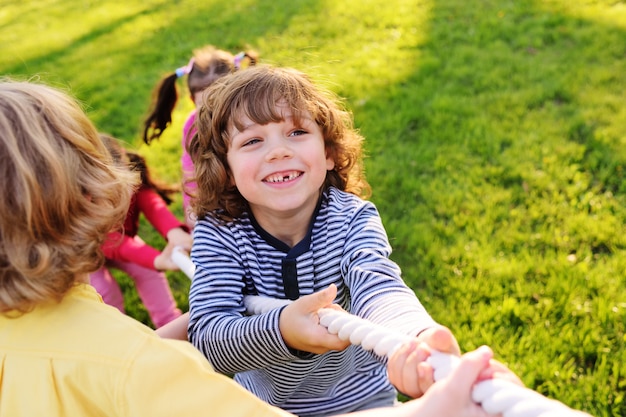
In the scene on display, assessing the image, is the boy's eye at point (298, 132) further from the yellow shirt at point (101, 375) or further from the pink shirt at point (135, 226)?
A: the pink shirt at point (135, 226)

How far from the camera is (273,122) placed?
6.01 feet

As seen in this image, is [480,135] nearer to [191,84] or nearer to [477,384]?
[191,84]

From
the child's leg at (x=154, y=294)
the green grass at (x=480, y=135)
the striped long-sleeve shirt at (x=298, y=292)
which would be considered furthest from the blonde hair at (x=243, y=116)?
the child's leg at (x=154, y=294)

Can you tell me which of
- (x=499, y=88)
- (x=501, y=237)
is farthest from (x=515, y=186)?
(x=499, y=88)

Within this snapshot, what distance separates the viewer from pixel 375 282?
5.45ft

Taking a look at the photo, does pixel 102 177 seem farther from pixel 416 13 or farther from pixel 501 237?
pixel 416 13

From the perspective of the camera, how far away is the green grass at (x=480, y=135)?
9.07 feet

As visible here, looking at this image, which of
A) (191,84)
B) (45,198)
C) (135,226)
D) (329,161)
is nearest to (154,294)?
(135,226)

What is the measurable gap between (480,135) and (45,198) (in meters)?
3.36

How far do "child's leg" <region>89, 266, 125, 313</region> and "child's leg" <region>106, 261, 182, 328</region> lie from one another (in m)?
0.11

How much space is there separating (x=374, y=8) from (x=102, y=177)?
5734 mm

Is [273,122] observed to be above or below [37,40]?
above

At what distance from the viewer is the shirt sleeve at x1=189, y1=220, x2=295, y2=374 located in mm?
1586

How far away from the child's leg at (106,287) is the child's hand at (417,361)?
220 centimetres
